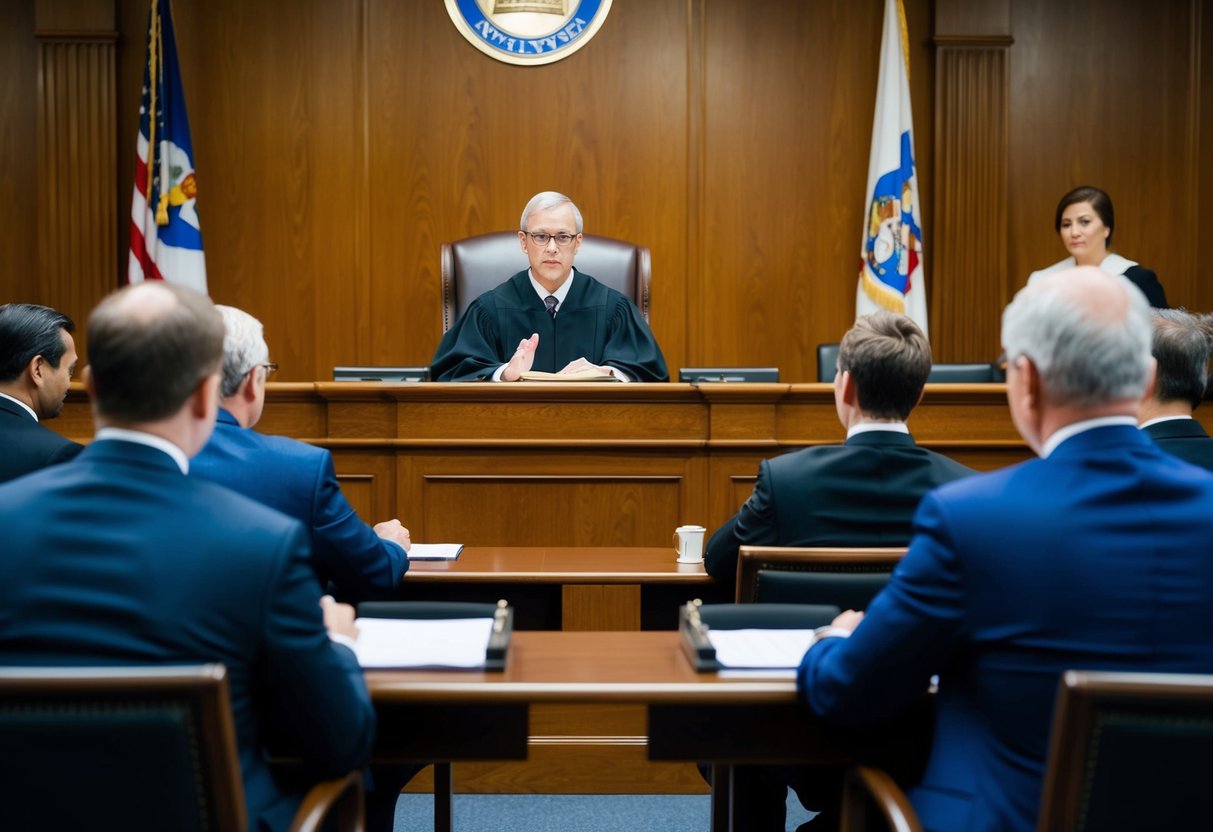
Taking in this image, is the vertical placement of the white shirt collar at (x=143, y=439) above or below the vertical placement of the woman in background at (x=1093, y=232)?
below

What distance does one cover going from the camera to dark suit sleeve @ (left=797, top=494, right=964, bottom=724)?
1438mm

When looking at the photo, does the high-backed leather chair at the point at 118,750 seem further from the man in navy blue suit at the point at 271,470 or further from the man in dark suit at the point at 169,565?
the man in navy blue suit at the point at 271,470

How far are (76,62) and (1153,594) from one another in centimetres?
627

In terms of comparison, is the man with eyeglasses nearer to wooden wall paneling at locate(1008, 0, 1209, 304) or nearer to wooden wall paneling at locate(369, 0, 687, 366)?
wooden wall paneling at locate(369, 0, 687, 366)

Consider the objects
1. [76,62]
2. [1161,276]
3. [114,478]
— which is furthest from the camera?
[1161,276]

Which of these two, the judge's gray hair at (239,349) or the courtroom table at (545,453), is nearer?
the judge's gray hair at (239,349)

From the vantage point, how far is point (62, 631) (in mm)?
1356

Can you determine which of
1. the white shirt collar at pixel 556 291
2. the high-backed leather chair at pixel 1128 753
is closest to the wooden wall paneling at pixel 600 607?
the high-backed leather chair at pixel 1128 753

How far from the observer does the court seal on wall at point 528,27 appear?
6363mm

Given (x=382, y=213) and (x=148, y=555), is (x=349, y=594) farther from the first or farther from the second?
(x=382, y=213)

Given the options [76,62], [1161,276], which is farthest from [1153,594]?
[76,62]

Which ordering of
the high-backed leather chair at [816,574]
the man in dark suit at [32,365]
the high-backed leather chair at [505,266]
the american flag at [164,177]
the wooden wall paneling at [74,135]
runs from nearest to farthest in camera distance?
1. the high-backed leather chair at [816,574]
2. the man in dark suit at [32,365]
3. the high-backed leather chair at [505,266]
4. the american flag at [164,177]
5. the wooden wall paneling at [74,135]

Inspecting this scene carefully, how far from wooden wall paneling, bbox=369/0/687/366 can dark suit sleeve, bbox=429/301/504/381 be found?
140cm

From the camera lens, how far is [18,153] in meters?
6.45
